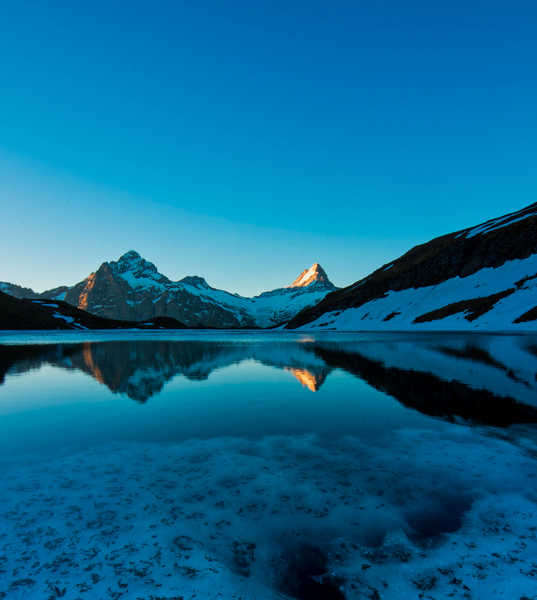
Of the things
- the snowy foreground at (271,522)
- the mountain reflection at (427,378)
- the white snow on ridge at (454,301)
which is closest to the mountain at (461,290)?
the white snow on ridge at (454,301)

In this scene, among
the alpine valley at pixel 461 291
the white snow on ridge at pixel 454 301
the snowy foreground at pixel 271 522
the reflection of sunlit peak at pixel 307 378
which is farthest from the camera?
the alpine valley at pixel 461 291

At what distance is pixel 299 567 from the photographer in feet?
15.4

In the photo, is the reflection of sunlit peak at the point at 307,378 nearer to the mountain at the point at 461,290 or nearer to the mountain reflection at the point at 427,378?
the mountain reflection at the point at 427,378

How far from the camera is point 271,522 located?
5.79 m

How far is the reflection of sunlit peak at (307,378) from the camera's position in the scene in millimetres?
17903

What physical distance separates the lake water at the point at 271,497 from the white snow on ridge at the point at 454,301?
6665 centimetres

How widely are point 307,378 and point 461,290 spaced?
97951 millimetres

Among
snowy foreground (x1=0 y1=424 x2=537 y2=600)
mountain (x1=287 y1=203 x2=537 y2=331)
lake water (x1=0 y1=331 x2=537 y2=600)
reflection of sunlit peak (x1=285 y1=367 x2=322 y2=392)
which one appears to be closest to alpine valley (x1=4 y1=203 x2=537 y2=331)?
mountain (x1=287 y1=203 x2=537 y2=331)

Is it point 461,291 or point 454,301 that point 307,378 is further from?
point 461,291

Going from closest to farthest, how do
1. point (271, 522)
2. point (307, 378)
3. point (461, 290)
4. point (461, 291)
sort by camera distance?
point (271, 522) < point (307, 378) < point (461, 291) < point (461, 290)

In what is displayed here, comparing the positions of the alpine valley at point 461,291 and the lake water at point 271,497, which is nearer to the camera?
the lake water at point 271,497

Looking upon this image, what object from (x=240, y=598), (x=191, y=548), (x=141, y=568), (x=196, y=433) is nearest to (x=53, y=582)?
(x=141, y=568)

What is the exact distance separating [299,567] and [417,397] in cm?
1219

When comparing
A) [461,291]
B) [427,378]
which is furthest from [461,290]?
[427,378]
